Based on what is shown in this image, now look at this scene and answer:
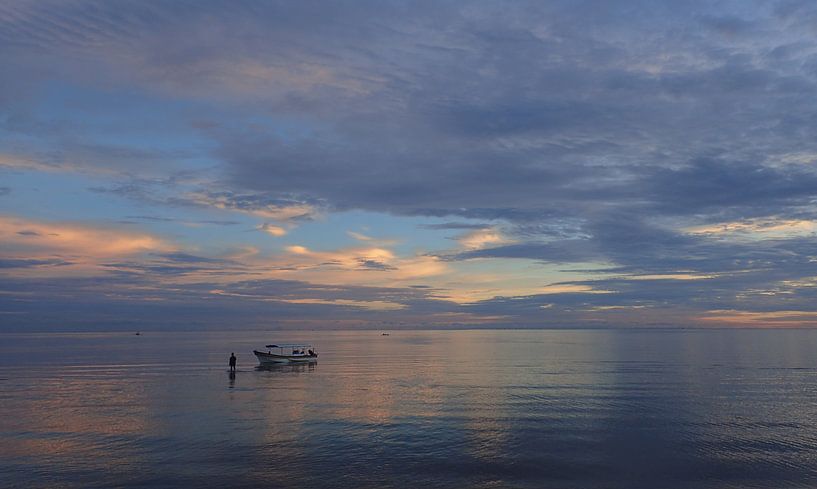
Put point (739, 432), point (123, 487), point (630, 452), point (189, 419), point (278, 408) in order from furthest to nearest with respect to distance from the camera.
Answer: point (278, 408)
point (189, 419)
point (739, 432)
point (630, 452)
point (123, 487)

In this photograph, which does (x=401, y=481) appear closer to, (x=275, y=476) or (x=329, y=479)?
(x=329, y=479)

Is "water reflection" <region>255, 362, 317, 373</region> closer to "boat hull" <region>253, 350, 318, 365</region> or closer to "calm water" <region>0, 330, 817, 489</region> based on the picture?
"boat hull" <region>253, 350, 318, 365</region>

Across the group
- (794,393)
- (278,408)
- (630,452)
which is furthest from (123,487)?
(794,393)

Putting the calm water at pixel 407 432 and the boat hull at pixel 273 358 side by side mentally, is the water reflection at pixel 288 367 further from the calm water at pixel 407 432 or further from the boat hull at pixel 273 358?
the calm water at pixel 407 432

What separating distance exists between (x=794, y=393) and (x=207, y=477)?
218ft

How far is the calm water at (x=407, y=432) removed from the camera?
3306 cm

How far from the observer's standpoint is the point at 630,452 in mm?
38781

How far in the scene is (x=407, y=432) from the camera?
145 feet

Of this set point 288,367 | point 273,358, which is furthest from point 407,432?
point 273,358

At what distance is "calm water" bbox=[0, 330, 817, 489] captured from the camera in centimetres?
3306

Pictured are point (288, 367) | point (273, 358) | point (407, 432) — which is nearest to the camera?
point (407, 432)

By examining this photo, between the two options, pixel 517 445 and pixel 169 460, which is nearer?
pixel 169 460

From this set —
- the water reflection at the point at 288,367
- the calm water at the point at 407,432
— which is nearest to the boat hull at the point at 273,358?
the water reflection at the point at 288,367

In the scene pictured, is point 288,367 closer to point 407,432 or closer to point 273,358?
point 273,358
